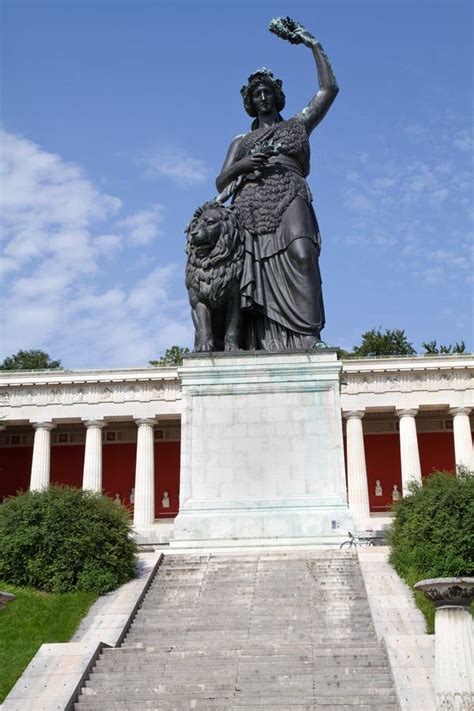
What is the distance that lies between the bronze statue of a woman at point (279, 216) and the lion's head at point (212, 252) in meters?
0.38

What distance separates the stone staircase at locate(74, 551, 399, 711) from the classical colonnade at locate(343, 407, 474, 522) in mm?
30242

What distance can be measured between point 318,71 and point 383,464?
33241 millimetres

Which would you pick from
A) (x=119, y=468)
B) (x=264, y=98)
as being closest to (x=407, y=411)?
(x=119, y=468)

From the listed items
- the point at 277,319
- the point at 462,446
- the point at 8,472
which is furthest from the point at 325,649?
the point at 8,472

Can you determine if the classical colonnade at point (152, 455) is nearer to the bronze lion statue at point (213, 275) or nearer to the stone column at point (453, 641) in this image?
the bronze lion statue at point (213, 275)

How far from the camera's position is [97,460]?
45.7 m

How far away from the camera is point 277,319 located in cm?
1620

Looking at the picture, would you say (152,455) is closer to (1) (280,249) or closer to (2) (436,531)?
(1) (280,249)

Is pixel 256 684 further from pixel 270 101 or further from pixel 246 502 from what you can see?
pixel 270 101

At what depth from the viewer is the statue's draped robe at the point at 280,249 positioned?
1614cm

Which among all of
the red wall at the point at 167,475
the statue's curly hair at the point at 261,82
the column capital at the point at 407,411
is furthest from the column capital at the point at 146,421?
the statue's curly hair at the point at 261,82

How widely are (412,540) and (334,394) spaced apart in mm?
2671

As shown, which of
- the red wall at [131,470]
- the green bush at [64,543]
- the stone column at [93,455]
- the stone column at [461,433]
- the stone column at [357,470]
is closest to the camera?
the green bush at [64,543]

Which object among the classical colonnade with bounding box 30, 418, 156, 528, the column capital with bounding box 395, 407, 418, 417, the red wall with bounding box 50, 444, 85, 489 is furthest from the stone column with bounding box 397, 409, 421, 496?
the red wall with bounding box 50, 444, 85, 489
